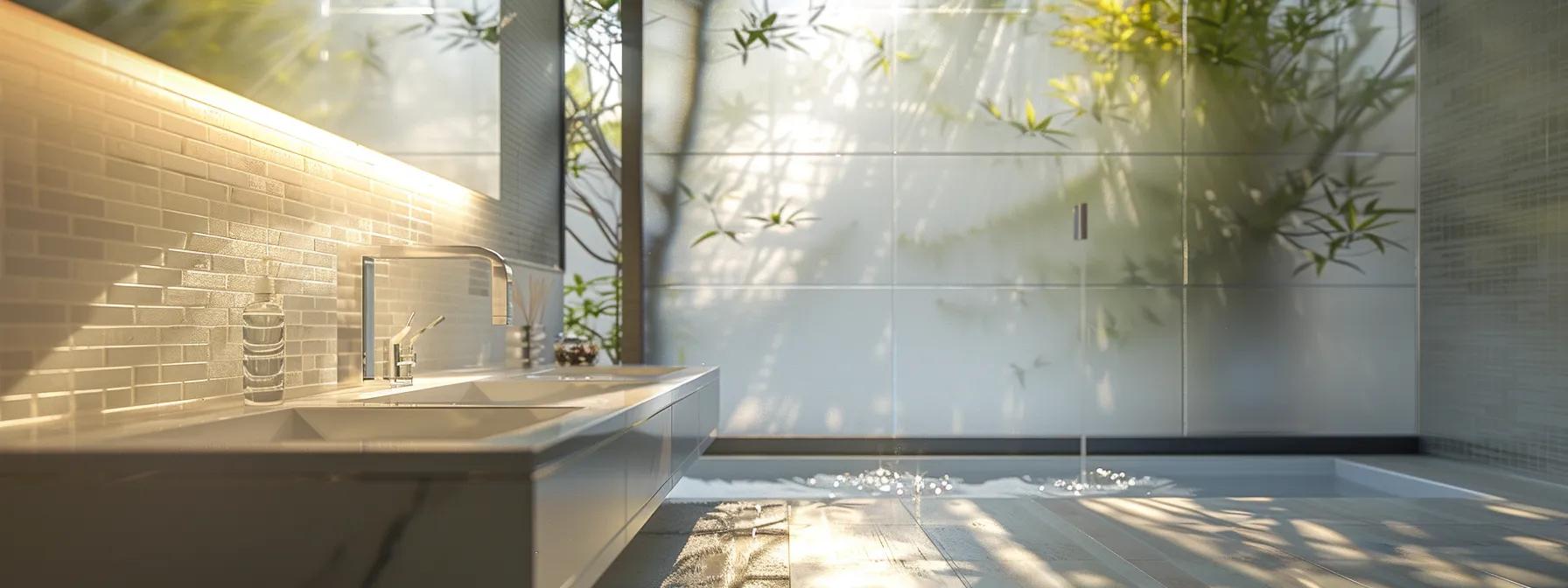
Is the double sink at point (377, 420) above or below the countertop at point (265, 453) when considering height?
below

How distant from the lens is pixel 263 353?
5.22ft

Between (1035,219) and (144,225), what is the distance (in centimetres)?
350

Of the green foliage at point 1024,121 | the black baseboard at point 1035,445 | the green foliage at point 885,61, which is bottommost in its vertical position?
the black baseboard at point 1035,445

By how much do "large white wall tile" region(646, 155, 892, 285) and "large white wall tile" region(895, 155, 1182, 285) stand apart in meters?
0.14

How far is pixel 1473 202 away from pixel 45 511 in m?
4.91

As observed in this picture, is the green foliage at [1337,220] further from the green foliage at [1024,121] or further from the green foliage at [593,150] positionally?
the green foliage at [593,150]

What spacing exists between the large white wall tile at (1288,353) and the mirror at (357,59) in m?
3.14

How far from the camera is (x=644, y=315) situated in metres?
4.27

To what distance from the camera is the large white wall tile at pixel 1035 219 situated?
13.9 feet

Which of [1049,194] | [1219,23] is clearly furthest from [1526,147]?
[1049,194]

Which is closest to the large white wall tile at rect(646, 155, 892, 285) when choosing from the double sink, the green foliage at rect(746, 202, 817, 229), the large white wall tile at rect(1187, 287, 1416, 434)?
the green foliage at rect(746, 202, 817, 229)

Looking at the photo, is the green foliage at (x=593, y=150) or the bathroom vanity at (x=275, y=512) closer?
the bathroom vanity at (x=275, y=512)

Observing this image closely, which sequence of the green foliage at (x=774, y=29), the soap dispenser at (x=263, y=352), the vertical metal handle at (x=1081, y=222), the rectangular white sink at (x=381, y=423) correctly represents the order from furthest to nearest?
the green foliage at (x=774, y=29) → the vertical metal handle at (x=1081, y=222) → the soap dispenser at (x=263, y=352) → the rectangular white sink at (x=381, y=423)

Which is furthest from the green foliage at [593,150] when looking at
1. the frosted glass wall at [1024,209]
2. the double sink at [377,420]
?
the double sink at [377,420]
